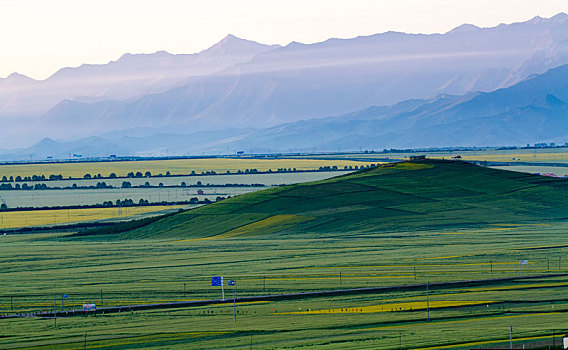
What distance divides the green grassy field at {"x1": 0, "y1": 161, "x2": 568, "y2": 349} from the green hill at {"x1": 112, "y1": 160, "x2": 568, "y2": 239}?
1.14 ft

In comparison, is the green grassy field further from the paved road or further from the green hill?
the paved road

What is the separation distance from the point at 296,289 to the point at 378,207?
246ft

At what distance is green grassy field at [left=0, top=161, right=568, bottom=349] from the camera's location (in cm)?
6912

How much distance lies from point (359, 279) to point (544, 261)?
21.4 metres

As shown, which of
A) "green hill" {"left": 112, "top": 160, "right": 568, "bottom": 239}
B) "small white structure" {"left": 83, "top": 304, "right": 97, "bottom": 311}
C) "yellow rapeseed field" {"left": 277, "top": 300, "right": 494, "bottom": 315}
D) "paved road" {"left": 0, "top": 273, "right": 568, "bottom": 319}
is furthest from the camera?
"green hill" {"left": 112, "top": 160, "right": 568, "bottom": 239}

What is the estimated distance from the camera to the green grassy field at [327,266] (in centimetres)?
6912

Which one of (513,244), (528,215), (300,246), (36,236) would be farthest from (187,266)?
(528,215)

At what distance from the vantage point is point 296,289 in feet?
303

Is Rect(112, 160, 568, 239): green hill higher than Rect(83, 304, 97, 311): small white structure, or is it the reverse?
Rect(112, 160, 568, 239): green hill

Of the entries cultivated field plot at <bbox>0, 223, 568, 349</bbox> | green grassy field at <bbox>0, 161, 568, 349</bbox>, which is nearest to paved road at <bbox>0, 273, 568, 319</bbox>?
green grassy field at <bbox>0, 161, 568, 349</bbox>

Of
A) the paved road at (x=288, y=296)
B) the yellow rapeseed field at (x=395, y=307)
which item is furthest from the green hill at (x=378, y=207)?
the yellow rapeseed field at (x=395, y=307)

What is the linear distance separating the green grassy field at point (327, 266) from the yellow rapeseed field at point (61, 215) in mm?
→ 18290

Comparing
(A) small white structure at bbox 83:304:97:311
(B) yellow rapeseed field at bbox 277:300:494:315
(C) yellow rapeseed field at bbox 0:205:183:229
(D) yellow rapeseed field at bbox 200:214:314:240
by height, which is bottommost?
(B) yellow rapeseed field at bbox 277:300:494:315

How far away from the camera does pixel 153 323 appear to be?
75875 millimetres
